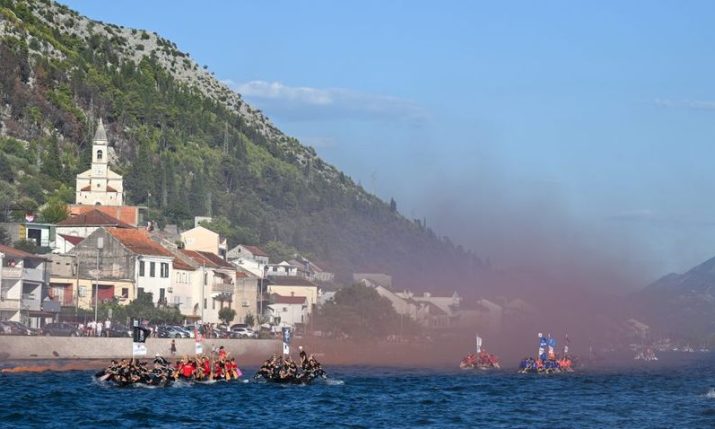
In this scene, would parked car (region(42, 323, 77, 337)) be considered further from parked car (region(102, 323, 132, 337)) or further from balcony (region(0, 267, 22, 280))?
balcony (region(0, 267, 22, 280))

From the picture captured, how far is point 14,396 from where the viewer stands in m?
101

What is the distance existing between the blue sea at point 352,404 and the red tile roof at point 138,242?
51534mm

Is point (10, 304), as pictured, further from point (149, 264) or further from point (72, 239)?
point (72, 239)

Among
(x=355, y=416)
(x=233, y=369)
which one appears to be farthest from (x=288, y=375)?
(x=355, y=416)

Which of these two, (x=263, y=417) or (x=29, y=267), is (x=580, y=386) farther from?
(x=29, y=267)

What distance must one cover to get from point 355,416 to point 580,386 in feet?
159

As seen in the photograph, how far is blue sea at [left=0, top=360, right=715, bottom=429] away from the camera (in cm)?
9169

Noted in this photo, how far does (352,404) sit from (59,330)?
5084cm

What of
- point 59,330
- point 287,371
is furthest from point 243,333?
point 287,371

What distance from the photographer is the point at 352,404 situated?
107m

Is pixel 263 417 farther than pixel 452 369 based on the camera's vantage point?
No

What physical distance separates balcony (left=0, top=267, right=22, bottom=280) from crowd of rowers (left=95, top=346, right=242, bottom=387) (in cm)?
4228

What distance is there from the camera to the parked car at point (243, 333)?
590ft

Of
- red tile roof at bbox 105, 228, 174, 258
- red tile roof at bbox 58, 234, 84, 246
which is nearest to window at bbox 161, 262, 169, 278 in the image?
red tile roof at bbox 105, 228, 174, 258
